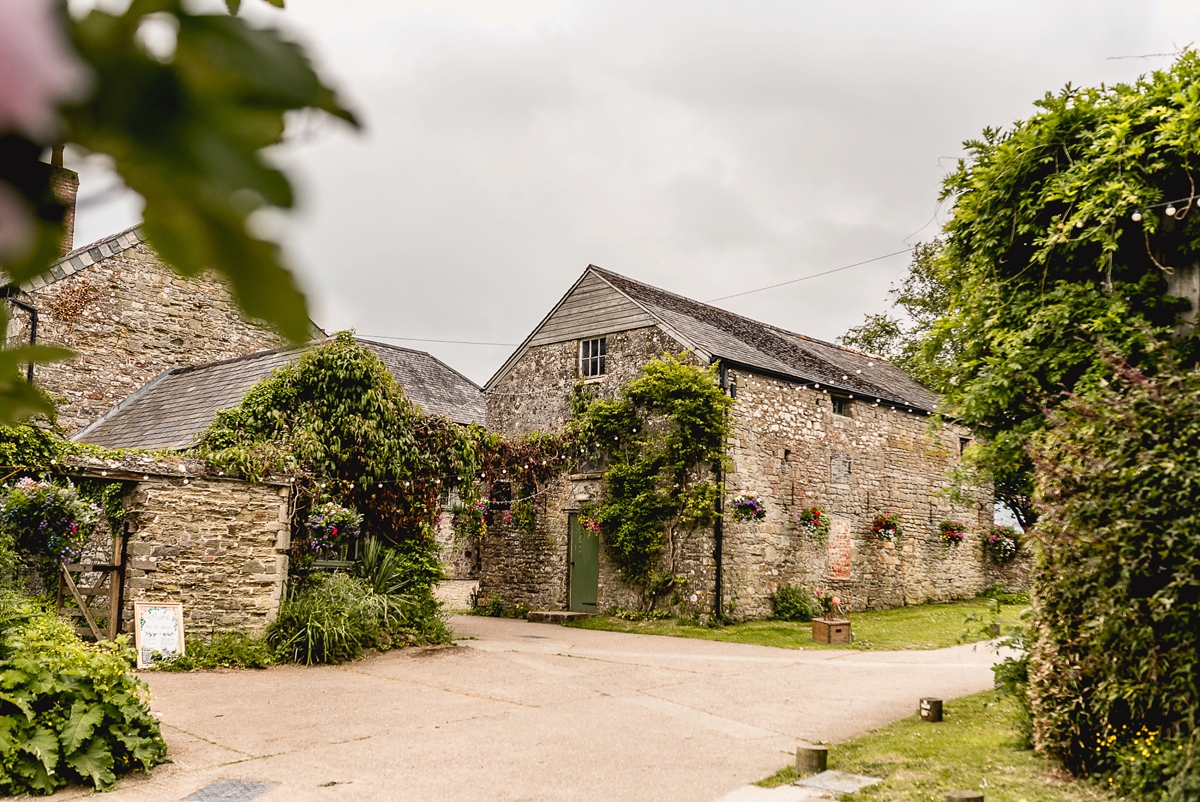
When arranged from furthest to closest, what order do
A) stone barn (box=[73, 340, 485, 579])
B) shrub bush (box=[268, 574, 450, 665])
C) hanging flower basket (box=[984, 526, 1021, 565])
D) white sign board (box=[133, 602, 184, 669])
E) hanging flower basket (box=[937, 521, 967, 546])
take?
hanging flower basket (box=[984, 526, 1021, 565])
hanging flower basket (box=[937, 521, 967, 546])
stone barn (box=[73, 340, 485, 579])
shrub bush (box=[268, 574, 450, 665])
white sign board (box=[133, 602, 184, 669])

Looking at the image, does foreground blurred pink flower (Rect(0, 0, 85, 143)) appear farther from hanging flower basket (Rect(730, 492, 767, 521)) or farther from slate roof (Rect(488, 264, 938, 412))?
slate roof (Rect(488, 264, 938, 412))

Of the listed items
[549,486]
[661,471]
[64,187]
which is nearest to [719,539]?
[661,471]

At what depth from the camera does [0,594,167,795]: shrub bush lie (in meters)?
5.46

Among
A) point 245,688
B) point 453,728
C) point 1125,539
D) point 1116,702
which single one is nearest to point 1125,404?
point 1125,539

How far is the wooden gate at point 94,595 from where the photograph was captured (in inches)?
391

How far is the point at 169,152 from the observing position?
1.40ft

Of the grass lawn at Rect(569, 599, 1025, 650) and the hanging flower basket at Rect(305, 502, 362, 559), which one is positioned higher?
the hanging flower basket at Rect(305, 502, 362, 559)

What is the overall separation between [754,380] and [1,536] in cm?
1248

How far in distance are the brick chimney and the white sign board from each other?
10.6 metres

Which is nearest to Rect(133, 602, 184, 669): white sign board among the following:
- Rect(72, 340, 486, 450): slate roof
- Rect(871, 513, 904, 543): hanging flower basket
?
Rect(72, 340, 486, 450): slate roof

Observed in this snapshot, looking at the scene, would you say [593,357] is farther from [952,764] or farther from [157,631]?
[952,764]

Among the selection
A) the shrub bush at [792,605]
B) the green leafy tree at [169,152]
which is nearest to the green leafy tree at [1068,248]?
the green leafy tree at [169,152]

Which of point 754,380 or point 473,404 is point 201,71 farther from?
point 473,404

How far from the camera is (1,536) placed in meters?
8.91
